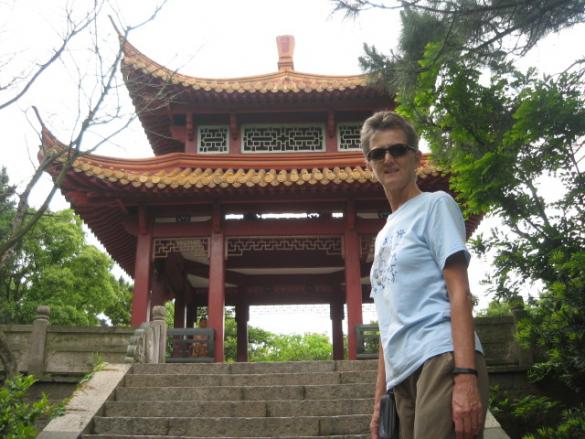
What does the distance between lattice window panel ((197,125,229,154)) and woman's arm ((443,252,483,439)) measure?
896 cm

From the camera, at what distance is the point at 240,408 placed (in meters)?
5.21

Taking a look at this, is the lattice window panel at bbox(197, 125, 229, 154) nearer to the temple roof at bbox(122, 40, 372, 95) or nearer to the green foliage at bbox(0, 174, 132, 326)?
the temple roof at bbox(122, 40, 372, 95)

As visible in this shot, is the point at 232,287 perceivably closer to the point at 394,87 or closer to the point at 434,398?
the point at 394,87

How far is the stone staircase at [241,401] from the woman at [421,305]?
2858 mm

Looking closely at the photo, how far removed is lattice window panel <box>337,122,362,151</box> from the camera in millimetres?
10578

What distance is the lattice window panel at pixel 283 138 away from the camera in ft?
34.9

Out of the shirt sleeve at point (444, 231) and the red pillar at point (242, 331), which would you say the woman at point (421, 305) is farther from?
the red pillar at point (242, 331)

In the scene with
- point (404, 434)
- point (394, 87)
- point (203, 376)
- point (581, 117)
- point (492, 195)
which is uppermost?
point (394, 87)

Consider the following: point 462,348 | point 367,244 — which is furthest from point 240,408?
point 367,244

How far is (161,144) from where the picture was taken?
12383mm

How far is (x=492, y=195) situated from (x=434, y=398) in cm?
361

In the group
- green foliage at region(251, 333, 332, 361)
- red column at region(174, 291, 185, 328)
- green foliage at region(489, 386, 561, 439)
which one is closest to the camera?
green foliage at region(489, 386, 561, 439)

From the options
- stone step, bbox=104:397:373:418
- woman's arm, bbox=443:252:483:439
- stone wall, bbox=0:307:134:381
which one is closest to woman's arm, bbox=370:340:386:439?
woman's arm, bbox=443:252:483:439

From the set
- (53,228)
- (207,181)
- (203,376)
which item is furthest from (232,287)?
(53,228)
